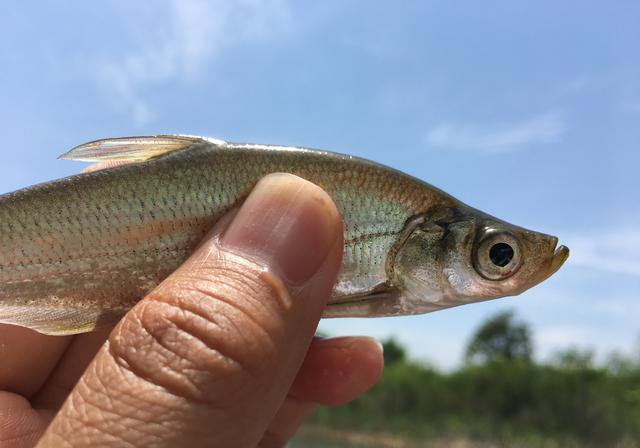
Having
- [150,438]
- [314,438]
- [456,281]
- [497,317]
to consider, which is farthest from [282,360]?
[497,317]

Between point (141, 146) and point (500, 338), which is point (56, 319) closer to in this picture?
point (141, 146)

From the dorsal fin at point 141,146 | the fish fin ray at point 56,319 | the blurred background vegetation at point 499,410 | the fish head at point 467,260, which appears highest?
the dorsal fin at point 141,146

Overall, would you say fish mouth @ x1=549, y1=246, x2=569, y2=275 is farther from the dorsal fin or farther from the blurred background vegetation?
the blurred background vegetation

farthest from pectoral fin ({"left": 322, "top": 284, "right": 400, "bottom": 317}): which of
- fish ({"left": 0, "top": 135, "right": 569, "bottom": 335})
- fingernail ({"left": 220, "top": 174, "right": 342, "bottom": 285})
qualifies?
fingernail ({"left": 220, "top": 174, "right": 342, "bottom": 285})

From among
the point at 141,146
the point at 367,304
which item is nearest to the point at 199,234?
the point at 141,146

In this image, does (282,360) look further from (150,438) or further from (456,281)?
(456,281)

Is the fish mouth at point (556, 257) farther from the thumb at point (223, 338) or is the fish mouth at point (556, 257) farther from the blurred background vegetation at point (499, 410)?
the blurred background vegetation at point (499, 410)

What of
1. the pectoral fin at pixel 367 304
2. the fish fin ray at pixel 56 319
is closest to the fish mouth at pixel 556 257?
the pectoral fin at pixel 367 304
